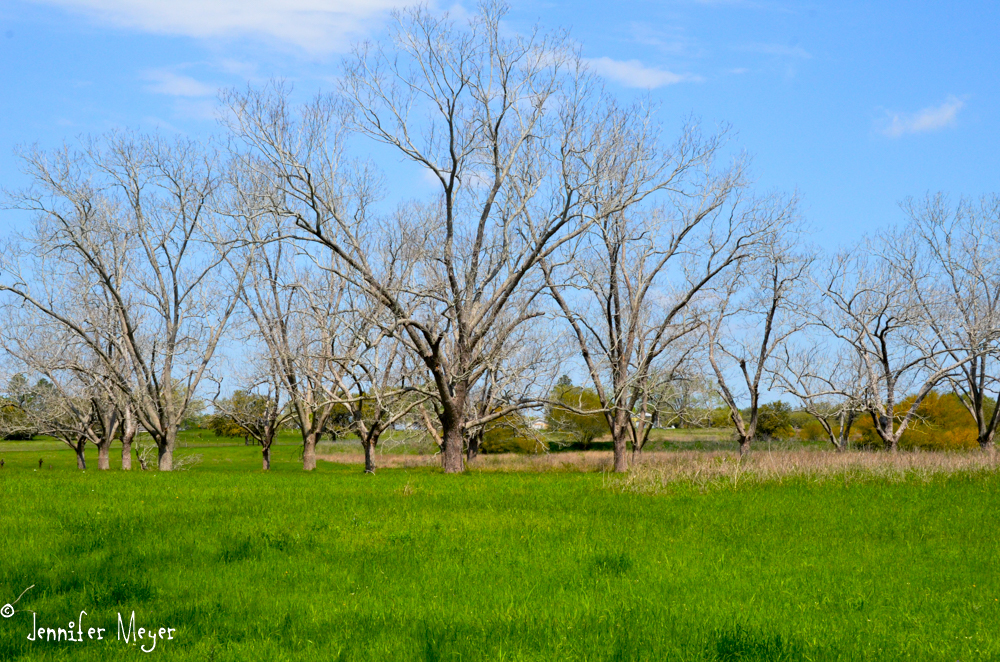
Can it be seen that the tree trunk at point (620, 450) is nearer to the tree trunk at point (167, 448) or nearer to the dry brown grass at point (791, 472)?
the dry brown grass at point (791, 472)

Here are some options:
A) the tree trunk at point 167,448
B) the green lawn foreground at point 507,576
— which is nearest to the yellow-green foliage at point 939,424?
the green lawn foreground at point 507,576

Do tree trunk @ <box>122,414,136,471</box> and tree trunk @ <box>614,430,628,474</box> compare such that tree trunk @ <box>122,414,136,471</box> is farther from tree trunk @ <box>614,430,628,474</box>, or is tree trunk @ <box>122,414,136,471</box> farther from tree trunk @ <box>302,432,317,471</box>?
tree trunk @ <box>614,430,628,474</box>

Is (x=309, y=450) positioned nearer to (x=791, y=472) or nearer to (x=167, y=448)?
(x=167, y=448)

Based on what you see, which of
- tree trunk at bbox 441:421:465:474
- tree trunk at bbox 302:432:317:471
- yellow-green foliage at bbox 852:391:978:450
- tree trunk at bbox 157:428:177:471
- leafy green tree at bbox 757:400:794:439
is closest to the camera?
tree trunk at bbox 441:421:465:474

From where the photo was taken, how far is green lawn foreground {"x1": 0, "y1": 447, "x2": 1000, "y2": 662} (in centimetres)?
586

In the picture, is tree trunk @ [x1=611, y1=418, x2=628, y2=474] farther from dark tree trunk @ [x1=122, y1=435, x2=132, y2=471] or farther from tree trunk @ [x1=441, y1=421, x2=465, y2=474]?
dark tree trunk @ [x1=122, y1=435, x2=132, y2=471]

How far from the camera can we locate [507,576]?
7.88m

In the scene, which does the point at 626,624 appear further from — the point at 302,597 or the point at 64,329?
the point at 64,329

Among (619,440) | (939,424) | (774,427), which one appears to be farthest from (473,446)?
(774,427)

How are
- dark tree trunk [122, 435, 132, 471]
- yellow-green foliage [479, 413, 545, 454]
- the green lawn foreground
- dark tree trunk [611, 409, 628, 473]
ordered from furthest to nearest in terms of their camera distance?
yellow-green foliage [479, 413, 545, 454] < dark tree trunk [122, 435, 132, 471] < dark tree trunk [611, 409, 628, 473] < the green lawn foreground

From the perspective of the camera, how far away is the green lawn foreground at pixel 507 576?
231 inches

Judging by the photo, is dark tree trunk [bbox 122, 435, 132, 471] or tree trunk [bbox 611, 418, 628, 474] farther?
dark tree trunk [bbox 122, 435, 132, 471]

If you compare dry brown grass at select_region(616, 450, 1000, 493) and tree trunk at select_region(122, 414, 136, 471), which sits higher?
tree trunk at select_region(122, 414, 136, 471)

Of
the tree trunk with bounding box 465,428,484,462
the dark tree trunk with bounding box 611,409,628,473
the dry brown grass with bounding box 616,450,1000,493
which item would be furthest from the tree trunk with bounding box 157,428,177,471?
the dry brown grass with bounding box 616,450,1000,493
